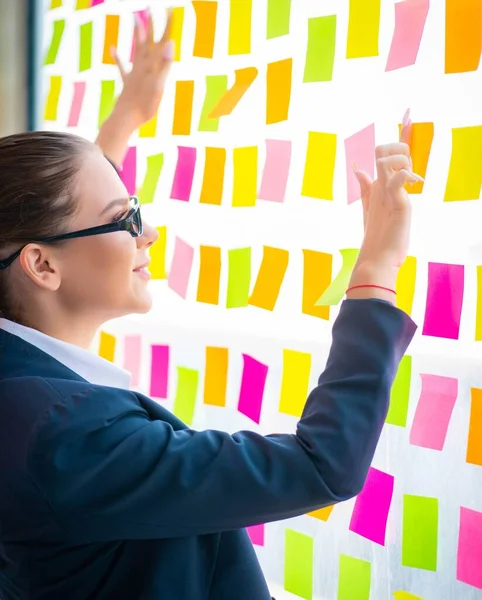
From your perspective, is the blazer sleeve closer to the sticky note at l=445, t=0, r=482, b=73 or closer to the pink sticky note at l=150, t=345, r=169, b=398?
the sticky note at l=445, t=0, r=482, b=73

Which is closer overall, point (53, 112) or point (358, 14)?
point (358, 14)

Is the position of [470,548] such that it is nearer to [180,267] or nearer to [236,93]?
[180,267]

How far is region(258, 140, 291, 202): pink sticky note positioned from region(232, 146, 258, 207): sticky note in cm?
2

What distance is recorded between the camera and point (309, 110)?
114 cm

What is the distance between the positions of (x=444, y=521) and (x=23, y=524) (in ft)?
1.94

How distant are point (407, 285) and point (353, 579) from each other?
18.9 inches

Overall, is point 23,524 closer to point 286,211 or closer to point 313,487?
point 313,487

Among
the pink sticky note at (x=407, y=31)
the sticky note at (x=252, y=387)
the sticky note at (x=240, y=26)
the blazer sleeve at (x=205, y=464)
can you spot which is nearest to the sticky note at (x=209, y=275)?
the sticky note at (x=252, y=387)

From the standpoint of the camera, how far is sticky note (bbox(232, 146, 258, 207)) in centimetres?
124

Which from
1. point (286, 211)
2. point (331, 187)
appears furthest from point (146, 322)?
point (331, 187)

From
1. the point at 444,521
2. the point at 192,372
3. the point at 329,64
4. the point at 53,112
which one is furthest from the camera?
the point at 53,112

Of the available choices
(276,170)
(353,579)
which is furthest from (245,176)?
(353,579)

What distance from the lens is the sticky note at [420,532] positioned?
101 cm

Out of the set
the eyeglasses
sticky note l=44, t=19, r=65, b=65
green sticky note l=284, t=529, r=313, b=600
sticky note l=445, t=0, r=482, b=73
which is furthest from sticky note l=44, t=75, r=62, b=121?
green sticky note l=284, t=529, r=313, b=600
